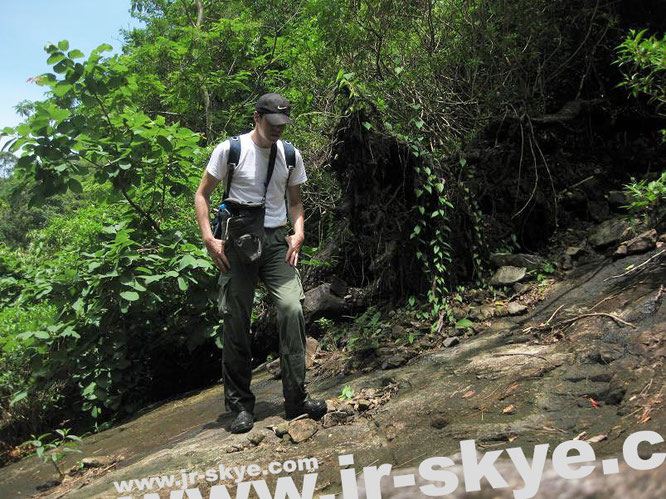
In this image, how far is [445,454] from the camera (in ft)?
8.86

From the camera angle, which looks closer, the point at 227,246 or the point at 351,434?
the point at 351,434

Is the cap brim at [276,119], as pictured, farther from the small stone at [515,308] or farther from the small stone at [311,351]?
the small stone at [311,351]

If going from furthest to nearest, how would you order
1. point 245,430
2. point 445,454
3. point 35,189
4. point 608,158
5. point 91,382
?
1. point 608,158
2. point 91,382
3. point 35,189
4. point 245,430
5. point 445,454

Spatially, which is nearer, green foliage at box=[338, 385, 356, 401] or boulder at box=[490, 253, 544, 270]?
green foliage at box=[338, 385, 356, 401]

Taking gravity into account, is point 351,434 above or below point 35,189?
below

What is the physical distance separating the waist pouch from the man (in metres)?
0.05

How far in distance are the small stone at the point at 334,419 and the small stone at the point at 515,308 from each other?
1.89 meters

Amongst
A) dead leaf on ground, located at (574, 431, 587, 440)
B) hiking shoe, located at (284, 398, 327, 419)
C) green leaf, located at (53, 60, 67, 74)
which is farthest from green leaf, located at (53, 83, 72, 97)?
dead leaf on ground, located at (574, 431, 587, 440)

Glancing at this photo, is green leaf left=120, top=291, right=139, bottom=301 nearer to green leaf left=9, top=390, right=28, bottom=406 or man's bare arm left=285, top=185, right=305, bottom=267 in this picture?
green leaf left=9, top=390, right=28, bottom=406

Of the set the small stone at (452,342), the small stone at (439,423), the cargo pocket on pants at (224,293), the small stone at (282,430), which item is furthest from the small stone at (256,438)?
the small stone at (452,342)

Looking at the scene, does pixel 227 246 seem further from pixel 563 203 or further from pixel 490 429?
pixel 563 203

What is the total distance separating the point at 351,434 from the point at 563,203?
12.4 feet

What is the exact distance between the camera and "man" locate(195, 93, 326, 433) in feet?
11.8

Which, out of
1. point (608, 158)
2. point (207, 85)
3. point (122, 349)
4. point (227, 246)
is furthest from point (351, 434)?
point (207, 85)
